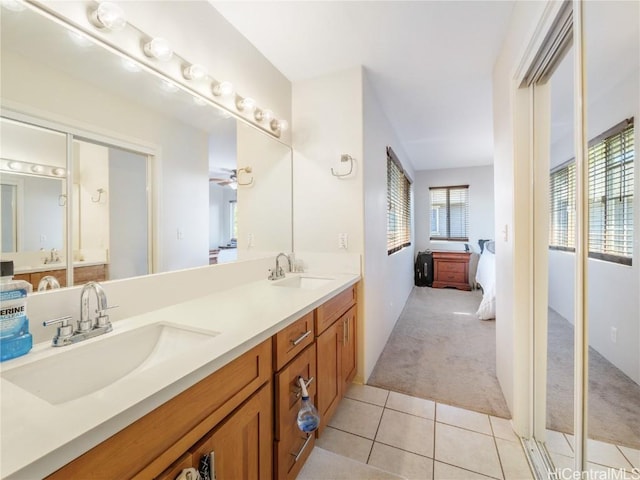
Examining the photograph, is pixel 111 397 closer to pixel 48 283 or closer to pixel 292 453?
pixel 48 283

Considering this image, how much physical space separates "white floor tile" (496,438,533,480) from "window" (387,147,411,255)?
1.91 metres

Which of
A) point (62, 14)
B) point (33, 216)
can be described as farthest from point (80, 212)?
point (62, 14)

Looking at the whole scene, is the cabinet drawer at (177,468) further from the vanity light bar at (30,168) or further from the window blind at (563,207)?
the window blind at (563,207)

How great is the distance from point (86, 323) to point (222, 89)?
1370 millimetres

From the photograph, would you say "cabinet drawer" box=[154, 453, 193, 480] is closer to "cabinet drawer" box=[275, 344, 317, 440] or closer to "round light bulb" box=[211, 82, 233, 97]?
"cabinet drawer" box=[275, 344, 317, 440]

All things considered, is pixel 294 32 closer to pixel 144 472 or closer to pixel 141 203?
pixel 141 203

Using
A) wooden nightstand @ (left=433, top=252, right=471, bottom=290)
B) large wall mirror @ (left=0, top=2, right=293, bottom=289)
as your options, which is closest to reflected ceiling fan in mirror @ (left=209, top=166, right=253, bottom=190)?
large wall mirror @ (left=0, top=2, right=293, bottom=289)

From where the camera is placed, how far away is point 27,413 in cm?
53

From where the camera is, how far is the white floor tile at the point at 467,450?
1.38m

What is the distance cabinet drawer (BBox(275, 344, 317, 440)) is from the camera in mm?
1078

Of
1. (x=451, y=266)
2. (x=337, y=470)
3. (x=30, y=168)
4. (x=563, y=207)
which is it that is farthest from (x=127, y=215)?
(x=451, y=266)

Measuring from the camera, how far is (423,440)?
1.56 m

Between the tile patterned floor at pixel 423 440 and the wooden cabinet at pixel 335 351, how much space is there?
5.9 inches

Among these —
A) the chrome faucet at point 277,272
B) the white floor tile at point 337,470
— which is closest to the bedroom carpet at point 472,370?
the white floor tile at point 337,470
